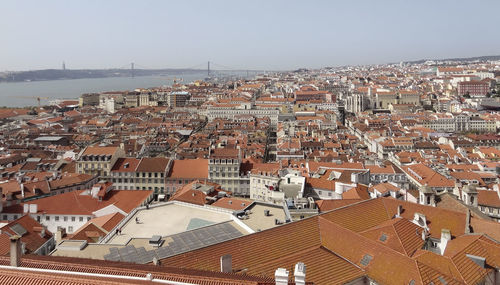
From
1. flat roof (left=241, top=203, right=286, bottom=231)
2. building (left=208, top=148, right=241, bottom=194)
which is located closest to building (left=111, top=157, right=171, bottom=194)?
building (left=208, top=148, right=241, bottom=194)

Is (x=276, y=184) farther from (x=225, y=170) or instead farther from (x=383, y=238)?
(x=383, y=238)

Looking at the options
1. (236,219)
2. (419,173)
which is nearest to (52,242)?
(236,219)

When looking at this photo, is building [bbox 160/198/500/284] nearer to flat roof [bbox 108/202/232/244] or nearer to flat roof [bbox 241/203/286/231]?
flat roof [bbox 241/203/286/231]

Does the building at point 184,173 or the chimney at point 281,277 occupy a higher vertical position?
the chimney at point 281,277

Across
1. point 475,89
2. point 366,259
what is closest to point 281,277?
point 366,259

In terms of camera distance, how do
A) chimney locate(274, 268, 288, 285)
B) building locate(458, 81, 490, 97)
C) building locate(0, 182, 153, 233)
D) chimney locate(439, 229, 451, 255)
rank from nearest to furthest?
1. chimney locate(274, 268, 288, 285)
2. chimney locate(439, 229, 451, 255)
3. building locate(0, 182, 153, 233)
4. building locate(458, 81, 490, 97)

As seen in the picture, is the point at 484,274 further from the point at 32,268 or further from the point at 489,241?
the point at 32,268

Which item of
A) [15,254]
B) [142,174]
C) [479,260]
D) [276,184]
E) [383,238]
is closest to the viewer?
[15,254]

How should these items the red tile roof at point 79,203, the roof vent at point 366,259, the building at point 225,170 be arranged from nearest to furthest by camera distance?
1. the roof vent at point 366,259
2. the red tile roof at point 79,203
3. the building at point 225,170

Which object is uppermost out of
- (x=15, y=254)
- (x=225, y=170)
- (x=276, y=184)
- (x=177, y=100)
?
(x=177, y=100)

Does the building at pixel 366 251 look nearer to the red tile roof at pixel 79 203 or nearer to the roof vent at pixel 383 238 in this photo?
the roof vent at pixel 383 238

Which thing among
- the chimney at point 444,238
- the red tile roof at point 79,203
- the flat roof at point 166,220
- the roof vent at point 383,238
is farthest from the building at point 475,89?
the roof vent at point 383,238
